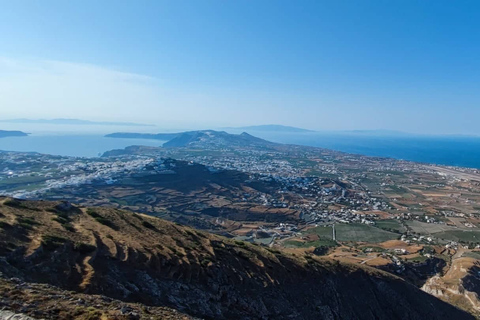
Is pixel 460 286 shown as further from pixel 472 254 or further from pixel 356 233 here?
pixel 356 233

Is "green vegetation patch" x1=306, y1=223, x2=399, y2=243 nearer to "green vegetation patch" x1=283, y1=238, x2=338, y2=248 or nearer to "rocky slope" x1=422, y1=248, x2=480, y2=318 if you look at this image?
"green vegetation patch" x1=283, y1=238, x2=338, y2=248

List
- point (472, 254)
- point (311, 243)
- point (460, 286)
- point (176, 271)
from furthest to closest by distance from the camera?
point (311, 243)
point (472, 254)
point (460, 286)
point (176, 271)

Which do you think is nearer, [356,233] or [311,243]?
[311,243]

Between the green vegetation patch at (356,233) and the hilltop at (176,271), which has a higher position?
the hilltop at (176,271)

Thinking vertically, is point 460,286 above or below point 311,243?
above

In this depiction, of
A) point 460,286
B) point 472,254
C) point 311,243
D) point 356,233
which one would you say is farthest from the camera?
point 356,233

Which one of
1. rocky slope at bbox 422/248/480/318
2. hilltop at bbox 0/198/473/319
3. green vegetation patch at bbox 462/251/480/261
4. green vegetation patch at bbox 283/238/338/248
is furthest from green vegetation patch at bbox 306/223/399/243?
hilltop at bbox 0/198/473/319

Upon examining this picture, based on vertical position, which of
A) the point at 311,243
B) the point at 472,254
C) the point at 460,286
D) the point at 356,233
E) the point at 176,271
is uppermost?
the point at 176,271


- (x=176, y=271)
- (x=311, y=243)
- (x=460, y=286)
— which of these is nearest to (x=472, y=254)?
(x=460, y=286)

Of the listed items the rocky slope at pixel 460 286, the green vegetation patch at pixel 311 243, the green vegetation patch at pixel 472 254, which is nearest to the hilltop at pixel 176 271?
the rocky slope at pixel 460 286

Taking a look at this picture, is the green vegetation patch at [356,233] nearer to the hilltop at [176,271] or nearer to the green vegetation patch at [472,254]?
the green vegetation patch at [472,254]
